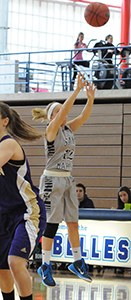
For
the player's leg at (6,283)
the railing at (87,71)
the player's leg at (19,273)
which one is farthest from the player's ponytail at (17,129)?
the railing at (87,71)

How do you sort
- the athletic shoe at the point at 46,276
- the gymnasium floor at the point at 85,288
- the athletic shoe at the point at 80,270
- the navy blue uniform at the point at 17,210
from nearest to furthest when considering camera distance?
the navy blue uniform at the point at 17,210 < the athletic shoe at the point at 46,276 < the athletic shoe at the point at 80,270 < the gymnasium floor at the point at 85,288

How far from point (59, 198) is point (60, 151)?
424mm

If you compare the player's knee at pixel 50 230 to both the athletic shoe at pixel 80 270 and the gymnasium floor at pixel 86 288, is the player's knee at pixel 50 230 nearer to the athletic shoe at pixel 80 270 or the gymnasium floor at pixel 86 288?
the athletic shoe at pixel 80 270

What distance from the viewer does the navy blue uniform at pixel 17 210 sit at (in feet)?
9.64

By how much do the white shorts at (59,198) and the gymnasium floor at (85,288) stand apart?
3.15ft

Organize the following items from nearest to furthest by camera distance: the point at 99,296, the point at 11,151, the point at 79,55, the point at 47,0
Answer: the point at 11,151 → the point at 99,296 → the point at 79,55 → the point at 47,0

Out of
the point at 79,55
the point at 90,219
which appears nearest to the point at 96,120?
the point at 79,55

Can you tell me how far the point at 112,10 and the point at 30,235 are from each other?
625 inches

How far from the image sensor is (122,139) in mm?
10492

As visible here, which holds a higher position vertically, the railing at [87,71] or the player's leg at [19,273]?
the railing at [87,71]

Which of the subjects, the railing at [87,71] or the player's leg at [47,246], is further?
the railing at [87,71]

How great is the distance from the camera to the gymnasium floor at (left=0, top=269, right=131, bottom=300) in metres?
4.64

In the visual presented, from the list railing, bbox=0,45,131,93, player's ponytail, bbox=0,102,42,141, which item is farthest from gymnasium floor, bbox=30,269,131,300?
railing, bbox=0,45,131,93

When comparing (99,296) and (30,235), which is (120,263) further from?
(30,235)
